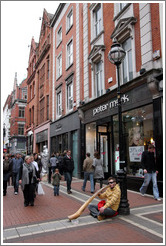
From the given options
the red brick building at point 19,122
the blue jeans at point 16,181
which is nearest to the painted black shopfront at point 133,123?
the blue jeans at point 16,181

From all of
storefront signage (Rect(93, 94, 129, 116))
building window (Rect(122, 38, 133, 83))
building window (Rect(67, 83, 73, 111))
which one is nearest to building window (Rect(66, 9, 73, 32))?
building window (Rect(67, 83, 73, 111))

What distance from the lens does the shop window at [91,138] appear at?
1338cm

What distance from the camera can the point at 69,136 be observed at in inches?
648

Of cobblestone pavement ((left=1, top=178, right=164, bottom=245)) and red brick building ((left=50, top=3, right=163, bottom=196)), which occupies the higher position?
red brick building ((left=50, top=3, right=163, bottom=196))

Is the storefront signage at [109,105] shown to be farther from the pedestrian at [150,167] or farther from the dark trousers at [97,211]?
the dark trousers at [97,211]

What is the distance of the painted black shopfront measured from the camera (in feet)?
26.8

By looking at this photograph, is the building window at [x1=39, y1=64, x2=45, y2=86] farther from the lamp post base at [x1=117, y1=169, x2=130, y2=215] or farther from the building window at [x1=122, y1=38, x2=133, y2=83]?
the lamp post base at [x1=117, y1=169, x2=130, y2=215]

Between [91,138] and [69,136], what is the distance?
3231mm

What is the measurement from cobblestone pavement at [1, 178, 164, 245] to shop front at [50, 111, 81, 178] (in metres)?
8.13

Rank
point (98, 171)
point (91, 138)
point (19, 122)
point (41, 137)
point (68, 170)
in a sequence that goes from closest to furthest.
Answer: point (68, 170) → point (98, 171) → point (91, 138) → point (41, 137) → point (19, 122)

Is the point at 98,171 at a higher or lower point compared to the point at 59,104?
lower

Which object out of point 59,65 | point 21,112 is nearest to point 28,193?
point 59,65

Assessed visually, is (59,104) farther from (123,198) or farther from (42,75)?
(123,198)

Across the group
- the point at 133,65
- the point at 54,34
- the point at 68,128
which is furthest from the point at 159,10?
the point at 54,34
